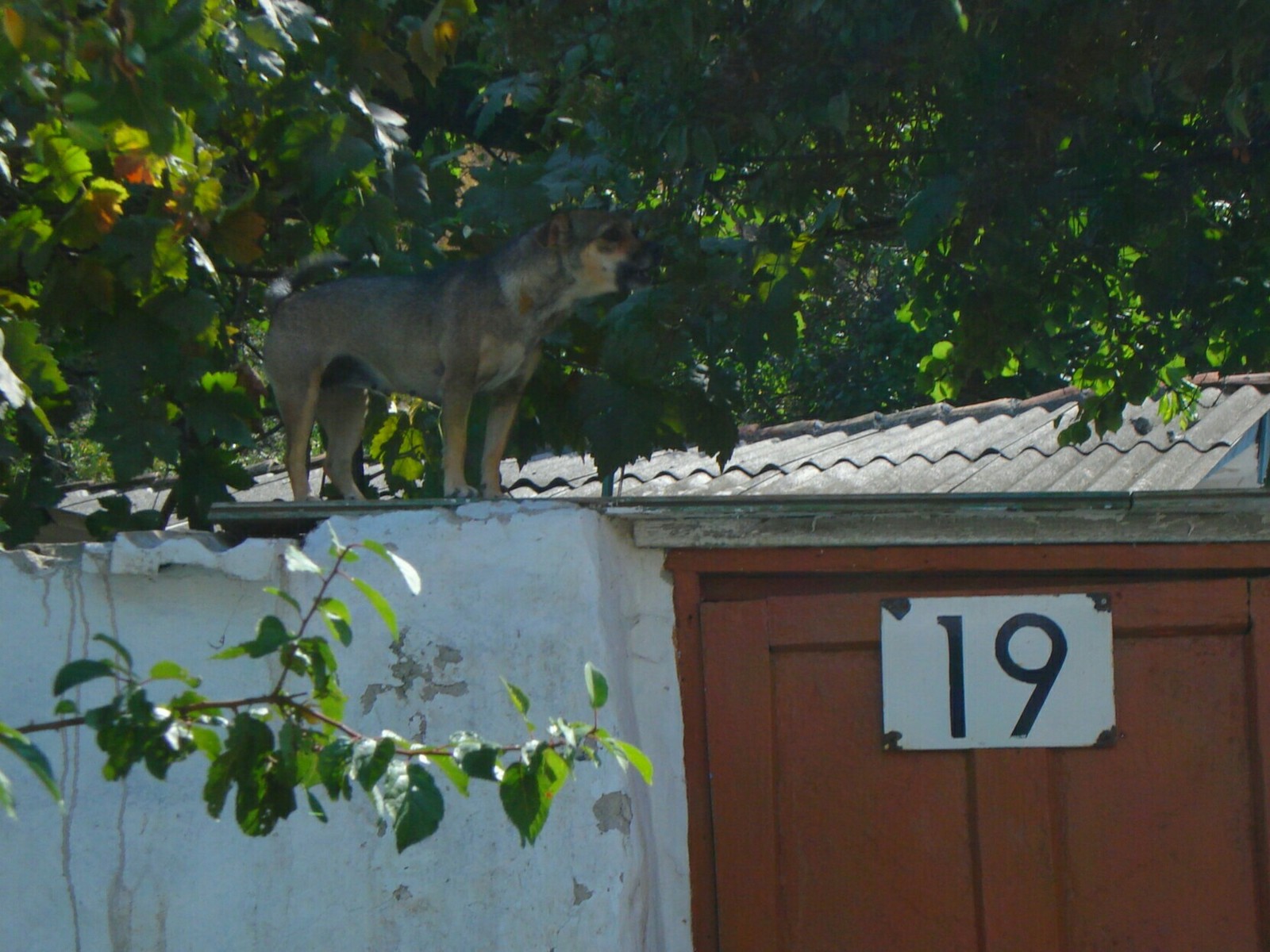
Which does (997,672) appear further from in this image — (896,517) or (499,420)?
(499,420)

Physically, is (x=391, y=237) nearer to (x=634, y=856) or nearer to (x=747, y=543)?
(x=747, y=543)

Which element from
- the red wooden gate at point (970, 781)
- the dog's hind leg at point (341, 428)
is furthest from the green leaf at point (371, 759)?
the dog's hind leg at point (341, 428)

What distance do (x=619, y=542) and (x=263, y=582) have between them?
876 millimetres

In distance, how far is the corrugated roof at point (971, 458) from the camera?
6434mm

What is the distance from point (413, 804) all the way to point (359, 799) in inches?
52.7

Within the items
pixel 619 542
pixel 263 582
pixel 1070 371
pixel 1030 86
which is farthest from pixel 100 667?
pixel 1070 371

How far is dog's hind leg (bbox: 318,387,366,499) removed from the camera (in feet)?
15.6

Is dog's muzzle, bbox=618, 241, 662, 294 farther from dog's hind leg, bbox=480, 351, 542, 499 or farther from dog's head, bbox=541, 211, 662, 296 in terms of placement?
dog's hind leg, bbox=480, 351, 542, 499

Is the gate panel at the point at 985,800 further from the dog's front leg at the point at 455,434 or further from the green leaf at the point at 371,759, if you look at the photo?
the green leaf at the point at 371,759

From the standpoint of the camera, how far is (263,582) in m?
3.43

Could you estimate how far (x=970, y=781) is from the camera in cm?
366

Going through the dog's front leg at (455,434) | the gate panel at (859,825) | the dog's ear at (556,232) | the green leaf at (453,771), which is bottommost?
the gate panel at (859,825)

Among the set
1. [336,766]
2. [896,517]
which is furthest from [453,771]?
[896,517]

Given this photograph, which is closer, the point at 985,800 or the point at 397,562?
the point at 397,562
